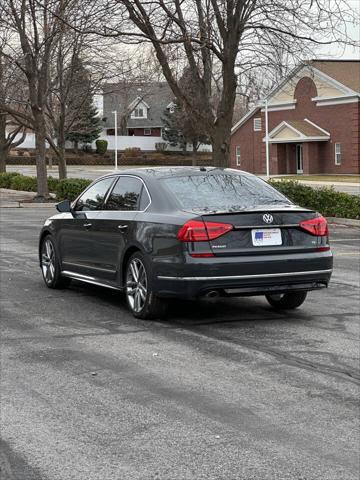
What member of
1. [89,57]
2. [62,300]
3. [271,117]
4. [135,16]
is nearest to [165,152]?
[271,117]

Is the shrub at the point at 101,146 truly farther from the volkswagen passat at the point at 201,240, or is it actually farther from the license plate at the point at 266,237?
the license plate at the point at 266,237

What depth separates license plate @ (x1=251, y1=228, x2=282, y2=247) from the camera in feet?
26.9

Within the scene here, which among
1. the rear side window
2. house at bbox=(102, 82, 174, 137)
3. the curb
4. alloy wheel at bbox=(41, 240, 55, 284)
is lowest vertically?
the curb

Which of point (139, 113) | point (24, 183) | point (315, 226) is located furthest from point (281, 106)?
point (315, 226)

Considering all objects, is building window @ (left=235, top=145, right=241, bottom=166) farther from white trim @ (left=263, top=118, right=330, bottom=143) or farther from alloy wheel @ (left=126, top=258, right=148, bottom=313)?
alloy wheel @ (left=126, top=258, right=148, bottom=313)

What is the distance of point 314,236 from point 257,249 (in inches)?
28.4

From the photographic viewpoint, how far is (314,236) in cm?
854

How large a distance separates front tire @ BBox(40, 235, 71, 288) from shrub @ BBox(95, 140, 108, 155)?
8182 cm

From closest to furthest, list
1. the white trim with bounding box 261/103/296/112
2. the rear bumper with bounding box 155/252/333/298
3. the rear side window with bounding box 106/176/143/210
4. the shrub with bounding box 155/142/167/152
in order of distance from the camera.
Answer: the rear bumper with bounding box 155/252/333/298 → the rear side window with bounding box 106/176/143/210 → the white trim with bounding box 261/103/296/112 → the shrub with bounding box 155/142/167/152

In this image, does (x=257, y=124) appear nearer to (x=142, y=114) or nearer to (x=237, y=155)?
(x=237, y=155)

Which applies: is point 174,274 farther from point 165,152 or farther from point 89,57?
point 165,152

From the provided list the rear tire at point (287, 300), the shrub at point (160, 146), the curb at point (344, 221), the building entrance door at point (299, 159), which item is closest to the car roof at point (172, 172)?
the rear tire at point (287, 300)

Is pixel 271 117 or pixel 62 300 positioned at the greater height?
pixel 271 117

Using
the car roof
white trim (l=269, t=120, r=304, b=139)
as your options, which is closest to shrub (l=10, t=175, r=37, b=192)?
white trim (l=269, t=120, r=304, b=139)
